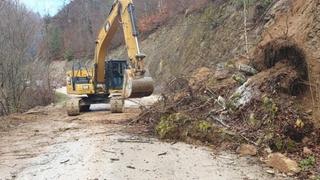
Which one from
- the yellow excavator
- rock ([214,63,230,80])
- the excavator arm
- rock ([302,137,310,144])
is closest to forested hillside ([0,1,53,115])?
the yellow excavator

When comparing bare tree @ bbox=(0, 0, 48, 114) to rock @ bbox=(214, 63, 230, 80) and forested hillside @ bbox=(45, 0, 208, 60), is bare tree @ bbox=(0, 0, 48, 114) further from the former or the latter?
forested hillside @ bbox=(45, 0, 208, 60)

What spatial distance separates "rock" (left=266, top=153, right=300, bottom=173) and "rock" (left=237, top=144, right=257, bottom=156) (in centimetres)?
50

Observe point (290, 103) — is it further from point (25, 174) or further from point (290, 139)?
point (25, 174)

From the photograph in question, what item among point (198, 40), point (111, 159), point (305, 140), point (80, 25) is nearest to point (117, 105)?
point (111, 159)

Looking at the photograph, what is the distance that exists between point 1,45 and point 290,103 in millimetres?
15333

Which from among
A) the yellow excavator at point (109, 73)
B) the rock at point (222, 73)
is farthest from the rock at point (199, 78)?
the yellow excavator at point (109, 73)

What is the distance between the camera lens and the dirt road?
7977mm

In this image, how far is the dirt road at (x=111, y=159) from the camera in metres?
7.98

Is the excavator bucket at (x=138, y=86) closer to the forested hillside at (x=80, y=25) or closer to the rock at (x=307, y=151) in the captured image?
the rock at (x=307, y=151)

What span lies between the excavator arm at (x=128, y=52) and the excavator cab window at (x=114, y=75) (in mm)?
255

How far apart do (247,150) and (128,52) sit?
6716mm

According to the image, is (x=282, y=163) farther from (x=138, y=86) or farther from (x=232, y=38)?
(x=232, y=38)

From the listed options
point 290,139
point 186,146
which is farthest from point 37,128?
point 290,139

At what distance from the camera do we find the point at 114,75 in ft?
60.6
